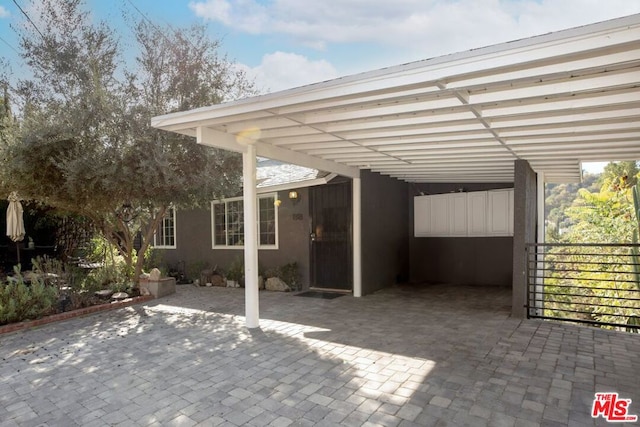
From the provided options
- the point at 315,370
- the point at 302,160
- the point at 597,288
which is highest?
the point at 302,160

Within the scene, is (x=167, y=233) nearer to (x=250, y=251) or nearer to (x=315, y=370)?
(x=250, y=251)

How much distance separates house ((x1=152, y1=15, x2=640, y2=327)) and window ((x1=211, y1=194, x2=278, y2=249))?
1.14ft

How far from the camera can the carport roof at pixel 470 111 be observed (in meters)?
2.54

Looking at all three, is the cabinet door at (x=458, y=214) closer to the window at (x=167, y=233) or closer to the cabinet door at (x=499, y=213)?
the cabinet door at (x=499, y=213)

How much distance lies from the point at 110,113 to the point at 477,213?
25.9ft

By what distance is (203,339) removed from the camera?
15.8 feet

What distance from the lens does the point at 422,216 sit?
9.69 m

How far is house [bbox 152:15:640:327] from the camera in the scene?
2.74 meters

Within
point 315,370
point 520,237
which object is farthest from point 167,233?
point 520,237

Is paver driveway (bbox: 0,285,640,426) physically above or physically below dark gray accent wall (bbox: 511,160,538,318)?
below

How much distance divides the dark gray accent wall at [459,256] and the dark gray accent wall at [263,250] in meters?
3.05

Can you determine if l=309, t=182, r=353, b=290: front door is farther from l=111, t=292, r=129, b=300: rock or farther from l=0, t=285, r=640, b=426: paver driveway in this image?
l=111, t=292, r=129, b=300: rock

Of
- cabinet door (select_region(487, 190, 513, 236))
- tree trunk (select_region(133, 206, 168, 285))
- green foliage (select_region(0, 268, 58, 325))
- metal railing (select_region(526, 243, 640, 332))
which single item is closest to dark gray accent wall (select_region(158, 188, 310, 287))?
tree trunk (select_region(133, 206, 168, 285))

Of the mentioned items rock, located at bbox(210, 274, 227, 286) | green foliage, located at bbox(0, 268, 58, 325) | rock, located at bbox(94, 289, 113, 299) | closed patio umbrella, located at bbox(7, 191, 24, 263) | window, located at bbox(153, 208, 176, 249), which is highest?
closed patio umbrella, located at bbox(7, 191, 24, 263)
